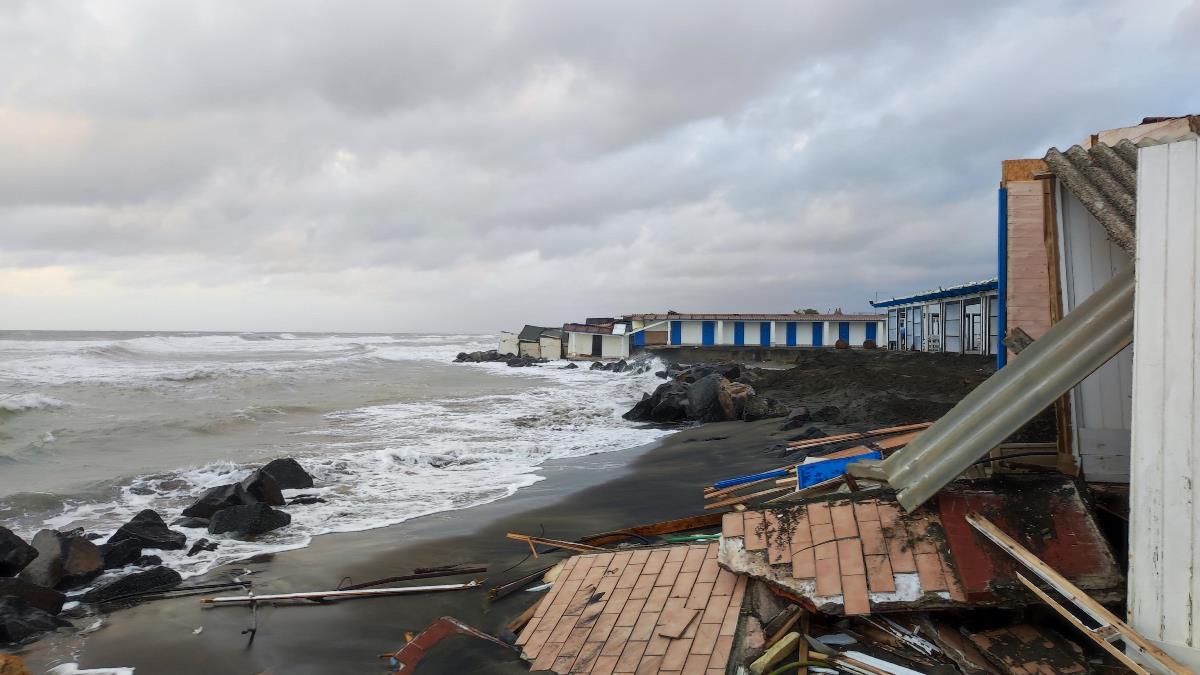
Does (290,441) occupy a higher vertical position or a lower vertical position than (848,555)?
lower

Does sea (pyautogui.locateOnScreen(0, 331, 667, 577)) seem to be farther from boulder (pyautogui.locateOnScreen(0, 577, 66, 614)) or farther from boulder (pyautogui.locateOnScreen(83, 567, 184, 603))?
boulder (pyautogui.locateOnScreen(0, 577, 66, 614))

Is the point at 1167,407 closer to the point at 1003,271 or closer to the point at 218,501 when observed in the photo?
the point at 1003,271

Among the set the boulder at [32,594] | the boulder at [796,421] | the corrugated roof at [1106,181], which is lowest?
the boulder at [32,594]

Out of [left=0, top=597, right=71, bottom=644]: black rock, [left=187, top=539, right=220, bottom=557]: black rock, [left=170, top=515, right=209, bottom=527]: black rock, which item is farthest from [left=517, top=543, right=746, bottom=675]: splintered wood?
[left=170, top=515, right=209, bottom=527]: black rock

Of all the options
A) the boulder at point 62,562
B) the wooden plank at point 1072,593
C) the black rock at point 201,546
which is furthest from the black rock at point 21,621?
the wooden plank at point 1072,593

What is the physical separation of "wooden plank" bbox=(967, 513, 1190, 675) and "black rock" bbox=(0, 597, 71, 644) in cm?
711

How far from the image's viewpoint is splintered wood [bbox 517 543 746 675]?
160 inches

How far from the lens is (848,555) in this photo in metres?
4.16

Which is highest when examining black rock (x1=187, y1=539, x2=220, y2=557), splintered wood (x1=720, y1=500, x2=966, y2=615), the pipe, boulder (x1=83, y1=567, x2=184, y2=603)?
the pipe

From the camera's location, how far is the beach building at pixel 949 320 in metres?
27.1

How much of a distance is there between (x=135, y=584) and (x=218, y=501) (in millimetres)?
3218

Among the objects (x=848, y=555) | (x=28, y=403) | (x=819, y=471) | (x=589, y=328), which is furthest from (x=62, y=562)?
(x=589, y=328)

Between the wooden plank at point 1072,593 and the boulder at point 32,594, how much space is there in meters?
7.45

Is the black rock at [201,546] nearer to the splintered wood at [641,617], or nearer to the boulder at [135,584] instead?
the boulder at [135,584]
